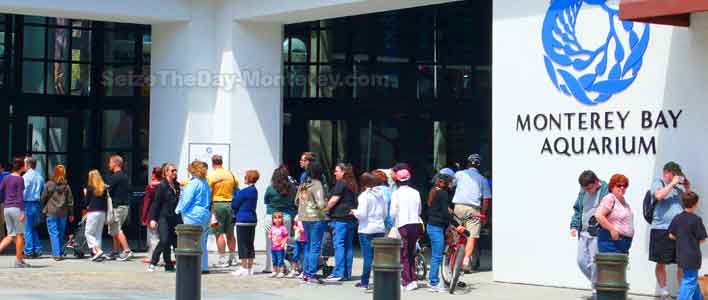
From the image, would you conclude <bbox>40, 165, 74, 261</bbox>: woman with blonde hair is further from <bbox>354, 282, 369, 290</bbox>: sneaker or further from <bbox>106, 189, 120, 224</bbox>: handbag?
<bbox>354, 282, 369, 290</bbox>: sneaker

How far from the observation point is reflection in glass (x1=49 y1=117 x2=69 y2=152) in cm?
2431

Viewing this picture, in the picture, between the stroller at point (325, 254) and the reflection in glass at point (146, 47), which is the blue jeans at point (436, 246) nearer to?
the stroller at point (325, 254)

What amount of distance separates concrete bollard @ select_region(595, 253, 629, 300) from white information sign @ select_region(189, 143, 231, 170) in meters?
12.1

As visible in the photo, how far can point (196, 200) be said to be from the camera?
17062 millimetres

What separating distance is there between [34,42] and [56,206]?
540 cm

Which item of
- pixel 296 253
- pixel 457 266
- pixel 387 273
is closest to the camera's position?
pixel 387 273

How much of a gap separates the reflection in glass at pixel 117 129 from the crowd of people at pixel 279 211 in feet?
15.3

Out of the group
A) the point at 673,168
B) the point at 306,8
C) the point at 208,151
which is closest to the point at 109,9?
the point at 208,151

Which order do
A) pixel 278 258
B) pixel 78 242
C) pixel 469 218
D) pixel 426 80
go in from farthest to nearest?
pixel 426 80, pixel 78 242, pixel 469 218, pixel 278 258

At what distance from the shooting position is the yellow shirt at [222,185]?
18.2m

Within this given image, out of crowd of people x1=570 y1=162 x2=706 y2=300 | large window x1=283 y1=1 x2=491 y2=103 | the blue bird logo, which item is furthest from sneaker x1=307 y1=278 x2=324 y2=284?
large window x1=283 y1=1 x2=491 y2=103

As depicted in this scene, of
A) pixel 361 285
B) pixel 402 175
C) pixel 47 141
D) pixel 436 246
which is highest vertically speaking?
pixel 47 141

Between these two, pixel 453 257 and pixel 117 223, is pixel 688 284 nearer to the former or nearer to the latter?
pixel 453 257

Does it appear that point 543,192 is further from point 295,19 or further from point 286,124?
point 286,124
